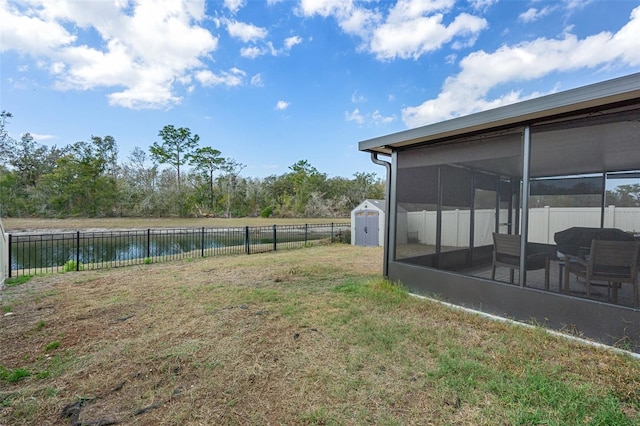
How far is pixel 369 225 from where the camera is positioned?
37.2 ft

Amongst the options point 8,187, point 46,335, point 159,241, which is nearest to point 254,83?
point 159,241

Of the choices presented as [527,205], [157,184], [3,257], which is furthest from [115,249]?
[157,184]

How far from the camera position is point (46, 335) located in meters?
2.73

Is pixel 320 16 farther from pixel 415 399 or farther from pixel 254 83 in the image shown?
pixel 415 399

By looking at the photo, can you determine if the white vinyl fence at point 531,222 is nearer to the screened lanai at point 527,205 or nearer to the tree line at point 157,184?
the screened lanai at point 527,205

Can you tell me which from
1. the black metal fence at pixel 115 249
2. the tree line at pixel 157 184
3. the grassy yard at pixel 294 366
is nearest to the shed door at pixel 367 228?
the black metal fence at pixel 115 249

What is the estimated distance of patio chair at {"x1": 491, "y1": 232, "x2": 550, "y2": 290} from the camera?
285 centimetres

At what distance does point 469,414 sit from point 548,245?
87.0 inches

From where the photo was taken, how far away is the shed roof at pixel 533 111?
2.08 meters

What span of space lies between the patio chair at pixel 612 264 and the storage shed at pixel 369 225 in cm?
846

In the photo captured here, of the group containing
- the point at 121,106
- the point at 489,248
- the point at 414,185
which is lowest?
the point at 489,248

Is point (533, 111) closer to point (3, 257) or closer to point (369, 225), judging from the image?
point (3, 257)

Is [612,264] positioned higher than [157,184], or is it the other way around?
[157,184]

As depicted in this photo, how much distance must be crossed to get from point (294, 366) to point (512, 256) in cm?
258
